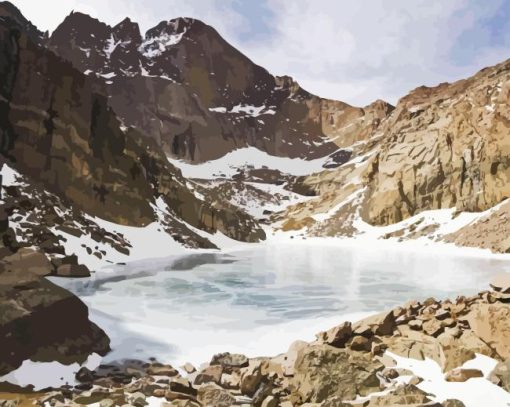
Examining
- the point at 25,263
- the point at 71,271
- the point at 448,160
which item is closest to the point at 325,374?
the point at 25,263

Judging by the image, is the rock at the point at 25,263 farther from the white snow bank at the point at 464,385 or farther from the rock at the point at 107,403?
the white snow bank at the point at 464,385

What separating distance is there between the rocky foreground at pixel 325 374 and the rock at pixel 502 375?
2cm

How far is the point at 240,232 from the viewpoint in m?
94.1

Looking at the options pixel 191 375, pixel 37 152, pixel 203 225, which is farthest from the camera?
pixel 203 225

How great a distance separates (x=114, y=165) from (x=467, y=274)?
43946 mm

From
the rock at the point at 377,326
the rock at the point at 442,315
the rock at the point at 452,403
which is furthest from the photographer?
the rock at the point at 442,315

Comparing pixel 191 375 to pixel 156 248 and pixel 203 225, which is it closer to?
pixel 156 248

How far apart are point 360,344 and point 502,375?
332 cm

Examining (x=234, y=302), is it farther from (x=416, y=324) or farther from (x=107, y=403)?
(x=107, y=403)

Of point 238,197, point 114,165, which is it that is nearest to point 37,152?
point 114,165

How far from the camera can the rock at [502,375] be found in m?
8.64

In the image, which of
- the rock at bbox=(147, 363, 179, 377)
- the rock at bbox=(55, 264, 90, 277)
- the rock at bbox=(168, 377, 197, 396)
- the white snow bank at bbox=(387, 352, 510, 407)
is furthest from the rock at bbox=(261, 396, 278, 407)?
the rock at bbox=(55, 264, 90, 277)

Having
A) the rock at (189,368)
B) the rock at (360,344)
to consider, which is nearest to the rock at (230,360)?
the rock at (189,368)

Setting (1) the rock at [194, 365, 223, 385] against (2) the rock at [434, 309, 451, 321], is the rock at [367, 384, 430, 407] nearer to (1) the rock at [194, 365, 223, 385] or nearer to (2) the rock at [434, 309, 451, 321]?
(1) the rock at [194, 365, 223, 385]
